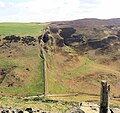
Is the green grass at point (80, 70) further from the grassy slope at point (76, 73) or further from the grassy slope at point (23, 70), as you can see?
the grassy slope at point (23, 70)

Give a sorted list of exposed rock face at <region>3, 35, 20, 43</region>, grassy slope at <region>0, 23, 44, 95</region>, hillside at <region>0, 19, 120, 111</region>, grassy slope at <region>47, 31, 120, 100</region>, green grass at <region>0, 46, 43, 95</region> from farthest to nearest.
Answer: exposed rock face at <region>3, 35, 20, 43</region> < grassy slope at <region>47, 31, 120, 100</region> < grassy slope at <region>0, 23, 44, 95</region> < green grass at <region>0, 46, 43, 95</region> < hillside at <region>0, 19, 120, 111</region>

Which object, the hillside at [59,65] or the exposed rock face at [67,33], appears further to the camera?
the exposed rock face at [67,33]

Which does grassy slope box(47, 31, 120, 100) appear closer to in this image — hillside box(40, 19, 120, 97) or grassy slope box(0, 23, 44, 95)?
hillside box(40, 19, 120, 97)

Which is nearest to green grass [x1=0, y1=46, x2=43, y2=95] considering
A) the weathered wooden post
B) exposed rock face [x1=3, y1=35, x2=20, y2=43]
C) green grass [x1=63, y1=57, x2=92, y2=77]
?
green grass [x1=63, y1=57, x2=92, y2=77]

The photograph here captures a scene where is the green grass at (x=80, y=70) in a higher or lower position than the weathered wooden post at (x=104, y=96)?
lower

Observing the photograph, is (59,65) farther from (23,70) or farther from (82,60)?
(23,70)

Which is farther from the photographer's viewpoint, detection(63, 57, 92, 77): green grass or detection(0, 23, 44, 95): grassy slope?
detection(63, 57, 92, 77): green grass

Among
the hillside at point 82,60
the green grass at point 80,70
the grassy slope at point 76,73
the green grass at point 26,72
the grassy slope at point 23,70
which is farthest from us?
the green grass at point 80,70

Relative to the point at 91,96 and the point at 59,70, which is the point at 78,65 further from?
the point at 91,96

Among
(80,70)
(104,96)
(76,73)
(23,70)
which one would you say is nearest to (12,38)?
(23,70)

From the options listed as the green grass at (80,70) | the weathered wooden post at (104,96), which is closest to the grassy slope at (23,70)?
the green grass at (80,70)

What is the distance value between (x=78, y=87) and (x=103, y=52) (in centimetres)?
2521

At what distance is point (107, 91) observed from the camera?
21.9 m

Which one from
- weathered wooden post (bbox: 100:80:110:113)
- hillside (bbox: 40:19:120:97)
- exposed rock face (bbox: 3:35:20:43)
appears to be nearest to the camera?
weathered wooden post (bbox: 100:80:110:113)
